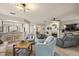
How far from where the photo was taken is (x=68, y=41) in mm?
3268

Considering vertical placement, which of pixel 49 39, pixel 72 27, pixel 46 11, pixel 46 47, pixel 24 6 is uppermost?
pixel 24 6

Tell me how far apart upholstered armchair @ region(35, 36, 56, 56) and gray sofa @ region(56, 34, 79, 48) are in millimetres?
197

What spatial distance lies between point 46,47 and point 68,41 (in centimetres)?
99

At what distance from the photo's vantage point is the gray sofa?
270cm

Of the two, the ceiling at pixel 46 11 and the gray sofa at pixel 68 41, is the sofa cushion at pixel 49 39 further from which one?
the ceiling at pixel 46 11

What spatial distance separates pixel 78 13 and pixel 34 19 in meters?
1.14

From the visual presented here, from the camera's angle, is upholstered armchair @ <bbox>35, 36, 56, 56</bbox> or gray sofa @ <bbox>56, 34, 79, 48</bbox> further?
gray sofa @ <bbox>56, 34, 79, 48</bbox>

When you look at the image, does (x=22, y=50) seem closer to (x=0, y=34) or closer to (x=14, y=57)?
(x=14, y=57)

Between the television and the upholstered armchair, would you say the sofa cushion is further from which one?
the television

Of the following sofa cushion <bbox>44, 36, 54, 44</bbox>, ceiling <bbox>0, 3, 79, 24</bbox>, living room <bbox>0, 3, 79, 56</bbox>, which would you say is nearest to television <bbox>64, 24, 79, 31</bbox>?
living room <bbox>0, 3, 79, 56</bbox>

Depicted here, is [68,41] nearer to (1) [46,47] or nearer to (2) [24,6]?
(1) [46,47]

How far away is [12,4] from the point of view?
233 centimetres

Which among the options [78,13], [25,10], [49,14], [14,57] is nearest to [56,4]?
[49,14]

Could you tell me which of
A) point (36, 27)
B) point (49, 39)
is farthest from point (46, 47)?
point (36, 27)
